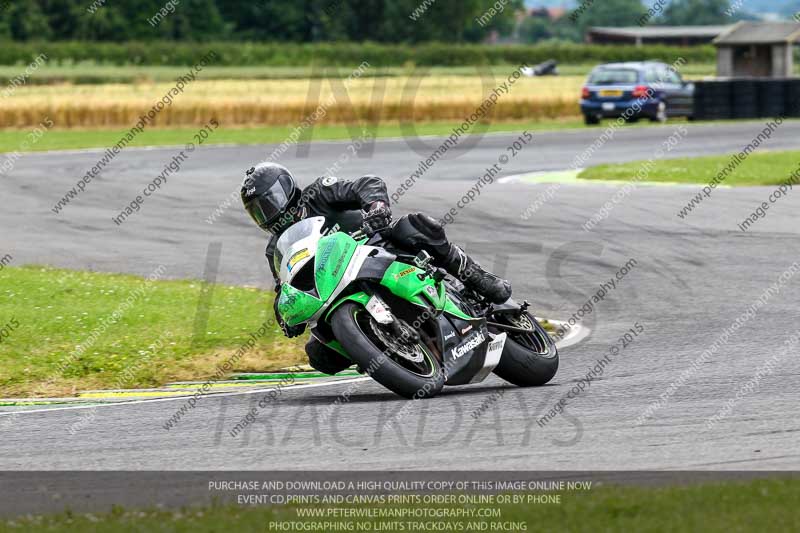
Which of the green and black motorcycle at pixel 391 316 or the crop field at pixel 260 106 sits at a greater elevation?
the green and black motorcycle at pixel 391 316

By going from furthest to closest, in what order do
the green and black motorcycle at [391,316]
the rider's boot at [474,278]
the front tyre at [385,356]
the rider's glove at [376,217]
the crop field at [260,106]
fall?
the crop field at [260,106] < the rider's boot at [474,278] < the rider's glove at [376,217] < the green and black motorcycle at [391,316] < the front tyre at [385,356]

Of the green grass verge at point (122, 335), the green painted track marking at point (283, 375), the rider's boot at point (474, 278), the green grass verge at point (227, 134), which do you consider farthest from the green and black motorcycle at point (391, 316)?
the green grass verge at point (227, 134)

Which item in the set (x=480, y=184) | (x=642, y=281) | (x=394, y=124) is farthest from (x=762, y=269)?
(x=394, y=124)

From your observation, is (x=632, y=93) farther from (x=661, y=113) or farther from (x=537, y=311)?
(x=537, y=311)

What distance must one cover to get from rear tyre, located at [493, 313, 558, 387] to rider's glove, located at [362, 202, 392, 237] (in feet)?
3.65

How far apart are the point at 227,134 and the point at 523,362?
1119 inches

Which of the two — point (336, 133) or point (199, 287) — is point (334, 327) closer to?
point (199, 287)

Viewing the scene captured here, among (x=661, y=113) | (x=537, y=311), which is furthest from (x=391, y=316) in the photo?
(x=661, y=113)

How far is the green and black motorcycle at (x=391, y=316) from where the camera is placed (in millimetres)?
8047

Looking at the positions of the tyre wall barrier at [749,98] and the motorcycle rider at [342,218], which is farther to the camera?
the tyre wall barrier at [749,98]

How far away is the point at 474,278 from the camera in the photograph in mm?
8758

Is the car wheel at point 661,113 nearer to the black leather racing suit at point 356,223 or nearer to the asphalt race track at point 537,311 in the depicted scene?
the asphalt race track at point 537,311
